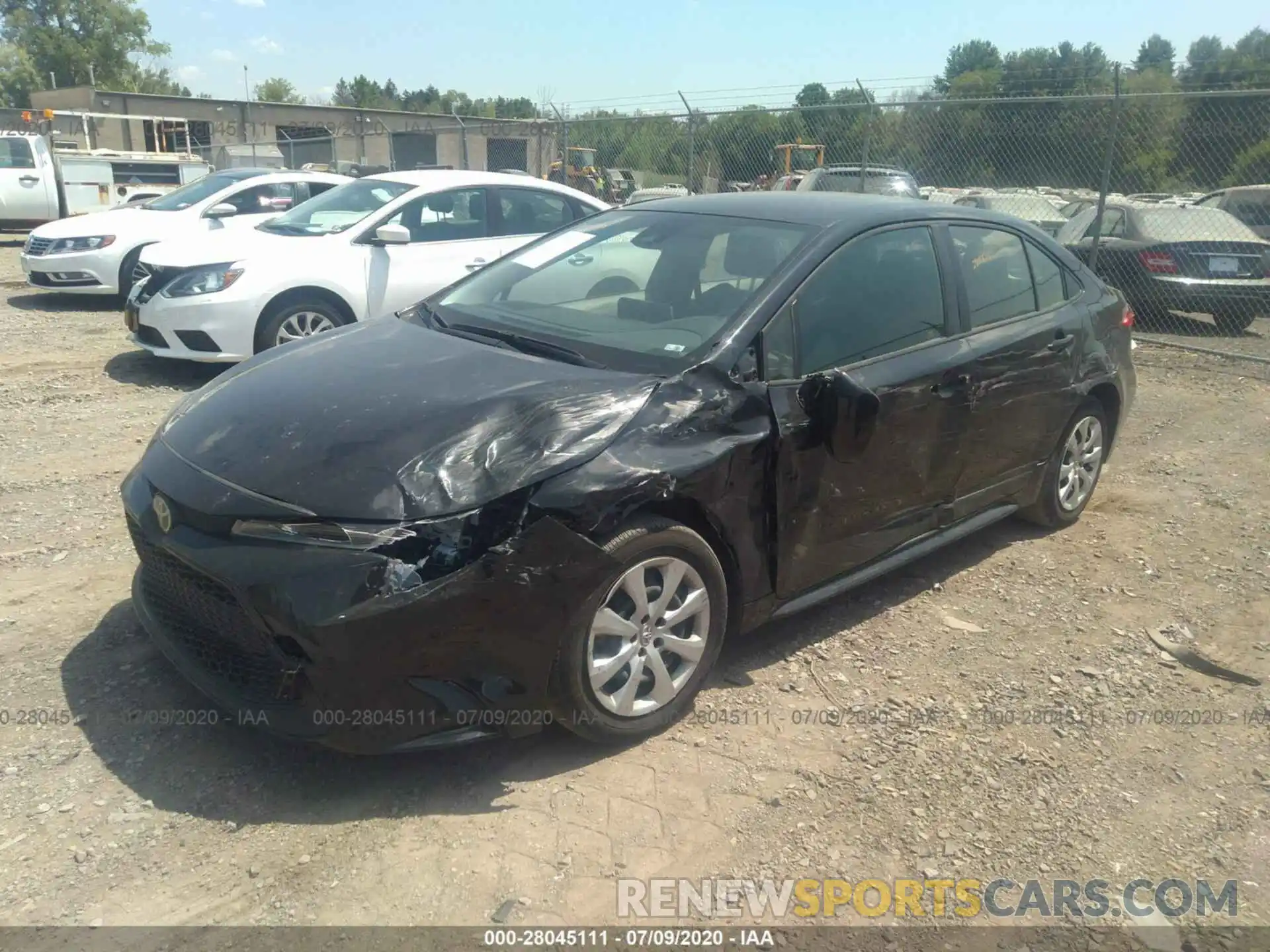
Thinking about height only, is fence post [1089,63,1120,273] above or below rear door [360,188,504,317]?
above

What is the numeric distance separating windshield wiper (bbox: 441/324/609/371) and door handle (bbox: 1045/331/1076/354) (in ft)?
7.91

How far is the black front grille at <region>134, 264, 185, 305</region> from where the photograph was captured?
763 cm

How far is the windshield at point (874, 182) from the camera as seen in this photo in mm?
14422

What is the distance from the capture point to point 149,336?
7648 mm

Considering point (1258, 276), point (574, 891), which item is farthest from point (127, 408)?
point (1258, 276)

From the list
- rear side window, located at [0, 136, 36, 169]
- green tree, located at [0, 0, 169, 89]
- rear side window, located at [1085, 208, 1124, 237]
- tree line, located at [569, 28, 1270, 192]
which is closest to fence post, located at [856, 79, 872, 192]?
tree line, located at [569, 28, 1270, 192]

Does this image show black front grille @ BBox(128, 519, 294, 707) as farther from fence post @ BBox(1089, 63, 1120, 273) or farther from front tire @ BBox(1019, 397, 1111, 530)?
fence post @ BBox(1089, 63, 1120, 273)

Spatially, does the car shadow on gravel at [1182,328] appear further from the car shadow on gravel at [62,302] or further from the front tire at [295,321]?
the car shadow on gravel at [62,302]

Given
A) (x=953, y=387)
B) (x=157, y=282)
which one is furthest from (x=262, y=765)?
(x=157, y=282)

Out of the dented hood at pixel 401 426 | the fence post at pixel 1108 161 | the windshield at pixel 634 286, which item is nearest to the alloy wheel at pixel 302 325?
the windshield at pixel 634 286

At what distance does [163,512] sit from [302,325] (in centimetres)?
486

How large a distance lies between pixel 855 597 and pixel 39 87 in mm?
76966

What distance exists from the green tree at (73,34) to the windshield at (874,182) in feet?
219

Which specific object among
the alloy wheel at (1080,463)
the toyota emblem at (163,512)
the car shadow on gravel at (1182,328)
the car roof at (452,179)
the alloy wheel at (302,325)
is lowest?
the car shadow on gravel at (1182,328)
